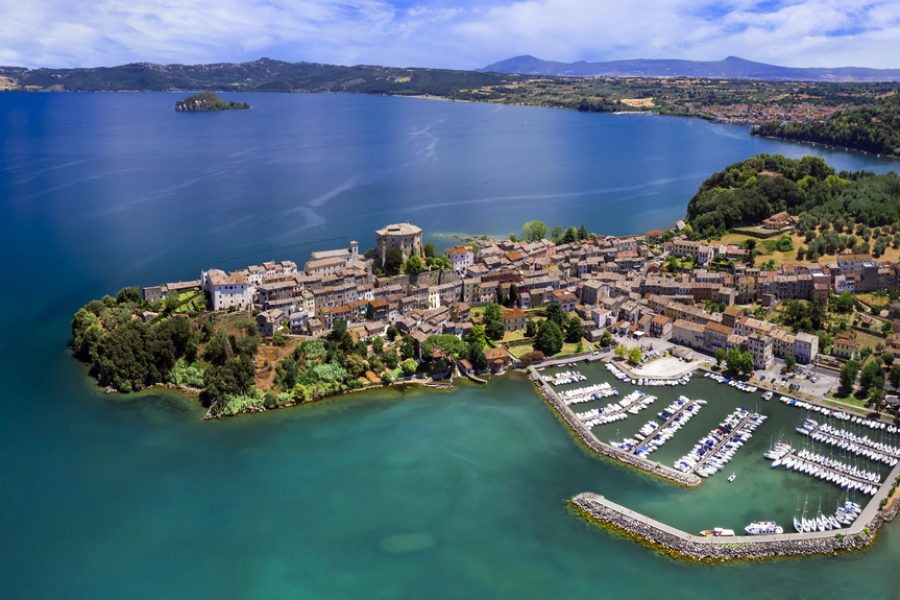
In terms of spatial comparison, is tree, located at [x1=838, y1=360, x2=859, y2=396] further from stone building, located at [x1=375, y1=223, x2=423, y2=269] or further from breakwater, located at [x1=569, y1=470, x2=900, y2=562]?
stone building, located at [x1=375, y1=223, x2=423, y2=269]

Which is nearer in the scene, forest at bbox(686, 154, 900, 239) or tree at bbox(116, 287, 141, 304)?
tree at bbox(116, 287, 141, 304)

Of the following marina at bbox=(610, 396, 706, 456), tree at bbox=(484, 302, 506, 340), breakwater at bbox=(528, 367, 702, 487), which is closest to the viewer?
breakwater at bbox=(528, 367, 702, 487)

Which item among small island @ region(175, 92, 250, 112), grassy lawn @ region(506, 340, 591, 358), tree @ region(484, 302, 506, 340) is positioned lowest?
grassy lawn @ region(506, 340, 591, 358)

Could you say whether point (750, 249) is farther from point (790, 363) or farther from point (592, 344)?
point (592, 344)

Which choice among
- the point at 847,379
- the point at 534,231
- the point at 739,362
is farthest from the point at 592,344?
the point at 534,231

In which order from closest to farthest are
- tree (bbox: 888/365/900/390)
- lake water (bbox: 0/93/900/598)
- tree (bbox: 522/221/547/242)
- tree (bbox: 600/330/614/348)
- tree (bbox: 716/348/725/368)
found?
1. lake water (bbox: 0/93/900/598)
2. tree (bbox: 888/365/900/390)
3. tree (bbox: 716/348/725/368)
4. tree (bbox: 600/330/614/348)
5. tree (bbox: 522/221/547/242)

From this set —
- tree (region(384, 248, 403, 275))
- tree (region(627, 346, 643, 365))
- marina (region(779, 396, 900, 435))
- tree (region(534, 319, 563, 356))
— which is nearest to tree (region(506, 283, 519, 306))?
tree (region(534, 319, 563, 356))

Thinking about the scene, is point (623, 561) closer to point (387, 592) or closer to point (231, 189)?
point (387, 592)

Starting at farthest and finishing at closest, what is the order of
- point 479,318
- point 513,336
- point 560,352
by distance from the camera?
point 479,318
point 513,336
point 560,352

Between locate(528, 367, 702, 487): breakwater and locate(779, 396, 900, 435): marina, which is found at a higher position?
locate(779, 396, 900, 435): marina
